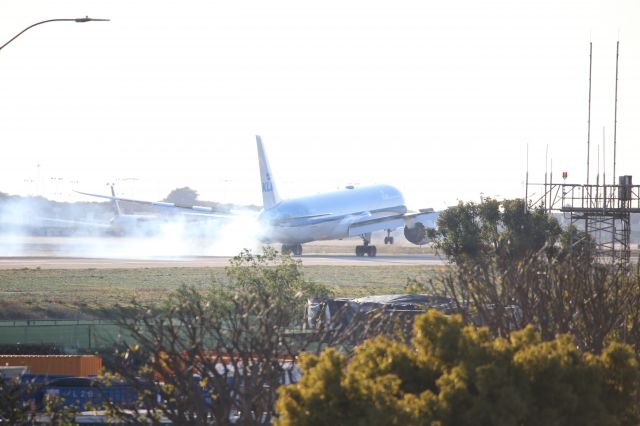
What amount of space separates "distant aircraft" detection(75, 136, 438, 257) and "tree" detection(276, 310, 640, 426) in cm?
7447

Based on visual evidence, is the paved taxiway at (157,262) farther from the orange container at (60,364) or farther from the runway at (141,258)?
the orange container at (60,364)

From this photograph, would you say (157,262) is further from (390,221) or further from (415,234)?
(415,234)

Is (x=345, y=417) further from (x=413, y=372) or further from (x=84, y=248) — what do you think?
(x=84, y=248)

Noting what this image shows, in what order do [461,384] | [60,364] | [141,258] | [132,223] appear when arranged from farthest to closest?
[132,223] → [141,258] → [60,364] → [461,384]

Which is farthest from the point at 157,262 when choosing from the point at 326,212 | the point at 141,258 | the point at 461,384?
the point at 461,384

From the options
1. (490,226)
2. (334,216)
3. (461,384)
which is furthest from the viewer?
(334,216)

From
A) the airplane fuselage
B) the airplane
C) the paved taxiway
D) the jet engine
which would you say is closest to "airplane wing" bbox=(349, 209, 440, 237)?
the airplane fuselage

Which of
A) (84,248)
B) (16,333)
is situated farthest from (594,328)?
(84,248)

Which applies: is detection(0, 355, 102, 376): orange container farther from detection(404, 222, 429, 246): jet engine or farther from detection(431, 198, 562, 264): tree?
detection(404, 222, 429, 246): jet engine

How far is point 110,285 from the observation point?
62.5 meters

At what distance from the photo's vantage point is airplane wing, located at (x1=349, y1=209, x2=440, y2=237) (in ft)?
325

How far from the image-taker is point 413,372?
1513 cm

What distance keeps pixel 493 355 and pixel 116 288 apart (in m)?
47.5

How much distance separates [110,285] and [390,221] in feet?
146
